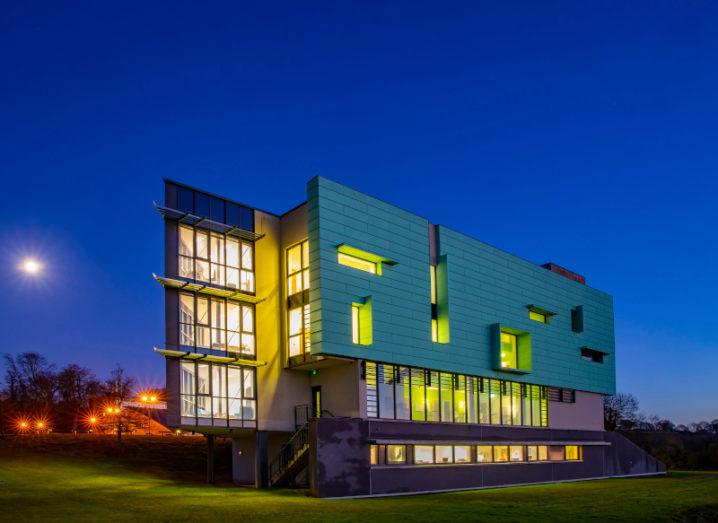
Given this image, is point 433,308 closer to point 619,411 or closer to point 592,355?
point 592,355

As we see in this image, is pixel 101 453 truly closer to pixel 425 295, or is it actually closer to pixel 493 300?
pixel 425 295

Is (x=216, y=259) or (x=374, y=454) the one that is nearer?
(x=374, y=454)

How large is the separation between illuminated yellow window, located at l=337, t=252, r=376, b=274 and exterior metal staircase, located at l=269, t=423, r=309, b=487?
8.00 meters

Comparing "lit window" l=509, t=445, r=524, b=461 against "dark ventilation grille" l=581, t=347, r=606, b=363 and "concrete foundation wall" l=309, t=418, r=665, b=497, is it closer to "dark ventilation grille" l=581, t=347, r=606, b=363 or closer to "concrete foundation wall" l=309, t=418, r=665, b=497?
"concrete foundation wall" l=309, t=418, r=665, b=497

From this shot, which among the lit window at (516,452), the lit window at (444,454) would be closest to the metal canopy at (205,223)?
the lit window at (444,454)

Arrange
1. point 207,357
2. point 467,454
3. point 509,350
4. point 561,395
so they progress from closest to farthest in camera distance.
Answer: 1. point 207,357
2. point 467,454
3. point 509,350
4. point 561,395

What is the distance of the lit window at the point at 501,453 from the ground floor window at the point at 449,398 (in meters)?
1.39

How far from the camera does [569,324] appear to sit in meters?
47.9

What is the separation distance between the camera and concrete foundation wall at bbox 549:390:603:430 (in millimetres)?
45188

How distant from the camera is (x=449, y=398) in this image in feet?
122

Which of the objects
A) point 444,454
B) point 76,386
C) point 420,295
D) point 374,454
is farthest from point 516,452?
point 76,386

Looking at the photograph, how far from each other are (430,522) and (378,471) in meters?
12.0

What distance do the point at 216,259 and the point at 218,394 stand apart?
6.43 m

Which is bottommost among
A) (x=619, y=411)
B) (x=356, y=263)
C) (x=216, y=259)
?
(x=619, y=411)
